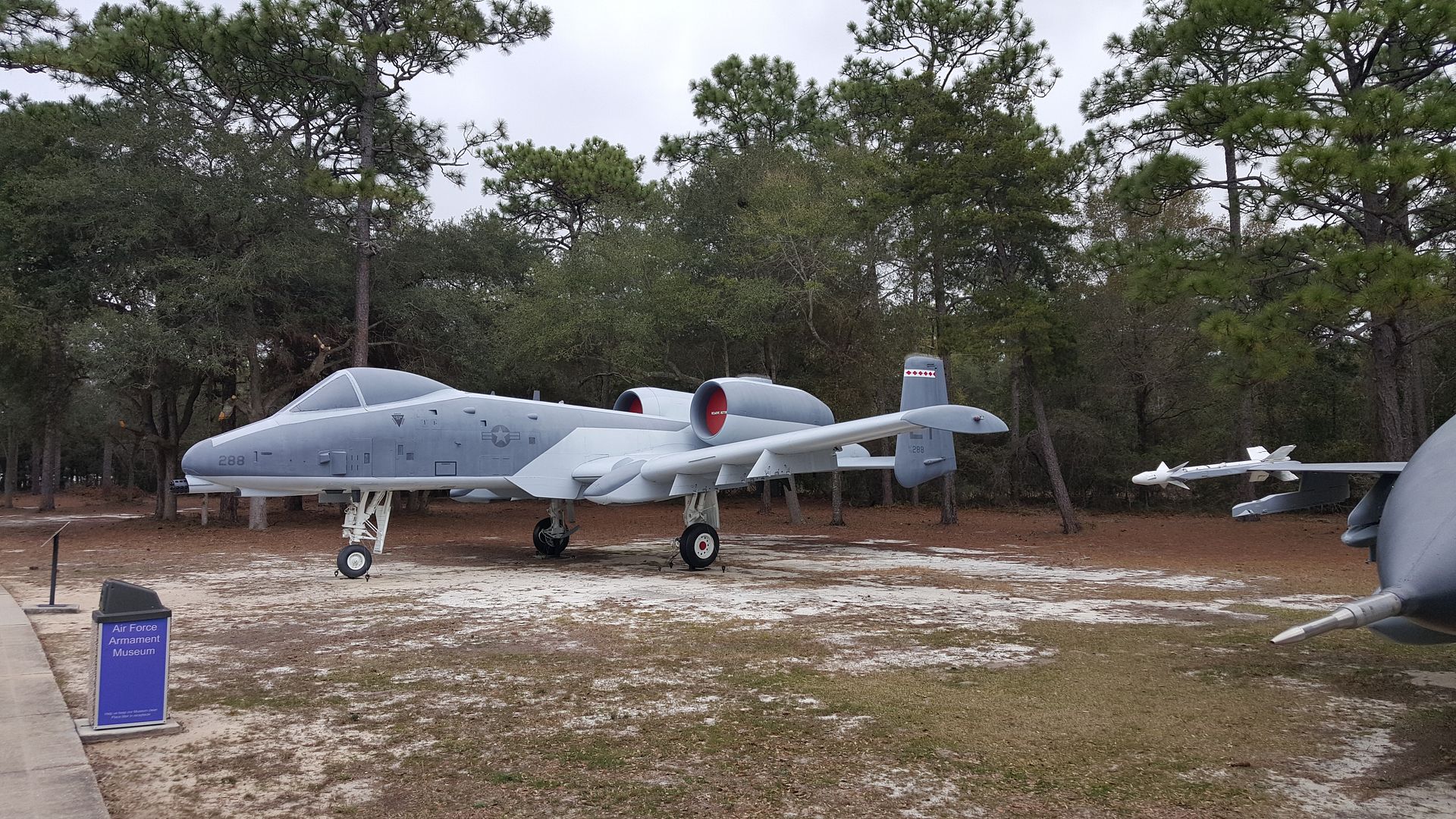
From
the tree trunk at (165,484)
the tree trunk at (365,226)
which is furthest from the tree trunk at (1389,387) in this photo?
the tree trunk at (165,484)

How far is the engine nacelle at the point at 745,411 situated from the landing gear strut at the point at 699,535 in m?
0.95

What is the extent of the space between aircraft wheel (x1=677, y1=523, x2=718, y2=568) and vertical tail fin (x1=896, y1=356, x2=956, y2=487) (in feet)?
9.75

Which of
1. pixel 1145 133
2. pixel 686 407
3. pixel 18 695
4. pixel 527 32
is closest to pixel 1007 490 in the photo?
pixel 1145 133

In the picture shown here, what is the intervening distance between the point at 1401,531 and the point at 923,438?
9.15 m

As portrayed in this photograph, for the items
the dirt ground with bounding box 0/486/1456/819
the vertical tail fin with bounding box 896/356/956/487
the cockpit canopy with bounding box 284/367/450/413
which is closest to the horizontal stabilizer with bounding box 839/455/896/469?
the vertical tail fin with bounding box 896/356/956/487

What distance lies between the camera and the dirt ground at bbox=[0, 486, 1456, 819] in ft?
13.0

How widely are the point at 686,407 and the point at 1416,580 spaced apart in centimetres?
1299

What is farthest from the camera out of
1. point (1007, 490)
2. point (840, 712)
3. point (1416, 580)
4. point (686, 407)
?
point (1007, 490)

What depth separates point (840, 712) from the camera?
17.3ft

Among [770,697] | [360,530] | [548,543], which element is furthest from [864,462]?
[770,697]

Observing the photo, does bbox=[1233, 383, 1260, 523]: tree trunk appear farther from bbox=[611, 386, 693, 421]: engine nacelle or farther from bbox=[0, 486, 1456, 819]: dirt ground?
bbox=[611, 386, 693, 421]: engine nacelle

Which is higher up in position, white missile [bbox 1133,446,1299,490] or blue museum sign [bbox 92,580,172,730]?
white missile [bbox 1133,446,1299,490]

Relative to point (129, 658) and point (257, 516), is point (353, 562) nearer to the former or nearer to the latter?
point (129, 658)

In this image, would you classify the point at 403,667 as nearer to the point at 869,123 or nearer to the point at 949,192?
the point at 949,192
